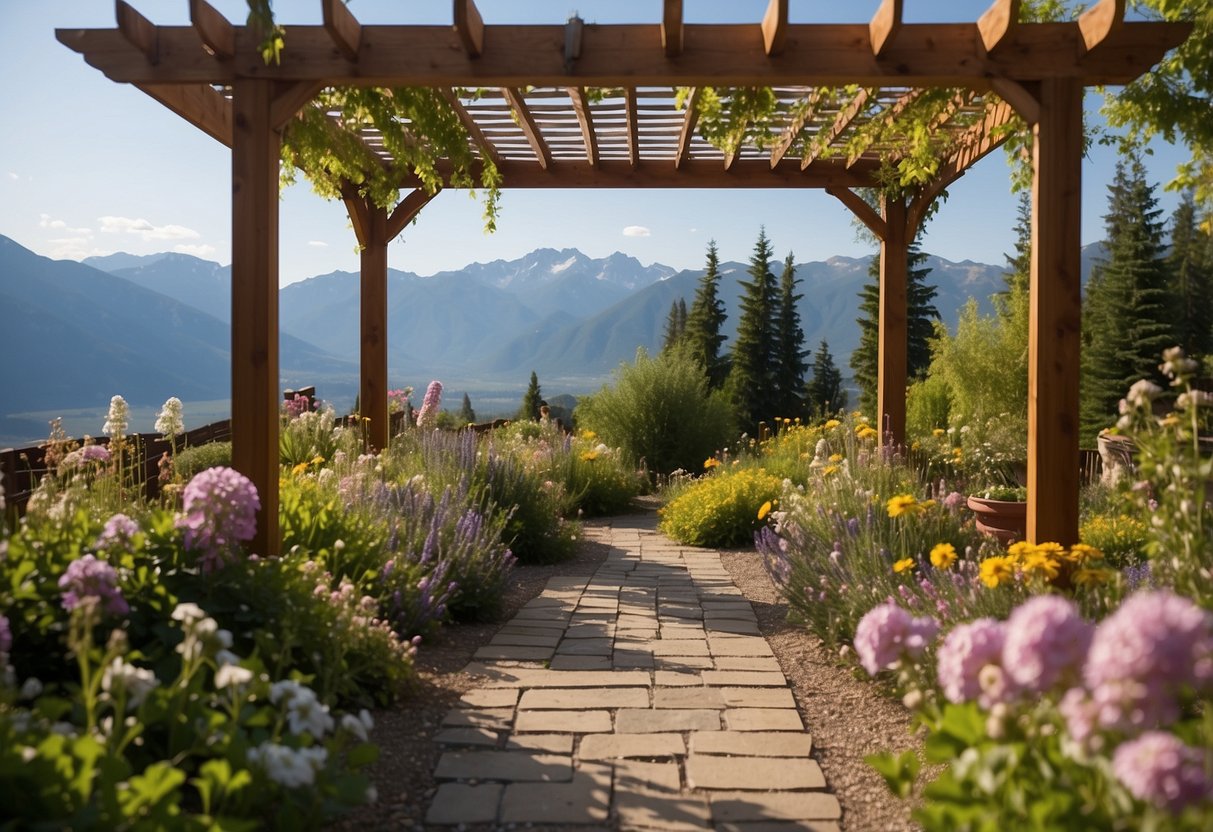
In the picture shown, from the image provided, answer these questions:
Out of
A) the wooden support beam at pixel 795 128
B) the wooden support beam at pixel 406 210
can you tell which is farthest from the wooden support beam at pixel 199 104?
the wooden support beam at pixel 795 128

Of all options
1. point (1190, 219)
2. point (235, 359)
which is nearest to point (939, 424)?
point (235, 359)

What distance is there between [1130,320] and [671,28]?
24.1 meters

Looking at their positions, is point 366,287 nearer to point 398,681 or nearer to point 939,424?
point 398,681

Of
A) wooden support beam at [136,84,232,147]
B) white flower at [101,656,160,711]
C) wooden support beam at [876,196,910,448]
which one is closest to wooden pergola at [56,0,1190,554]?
wooden support beam at [136,84,232,147]

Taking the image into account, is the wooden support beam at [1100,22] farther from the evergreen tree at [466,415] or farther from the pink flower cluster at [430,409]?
the evergreen tree at [466,415]

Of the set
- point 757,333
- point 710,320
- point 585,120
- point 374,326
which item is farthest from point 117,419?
point 757,333

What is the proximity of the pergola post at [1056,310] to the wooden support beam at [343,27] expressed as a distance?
3117mm

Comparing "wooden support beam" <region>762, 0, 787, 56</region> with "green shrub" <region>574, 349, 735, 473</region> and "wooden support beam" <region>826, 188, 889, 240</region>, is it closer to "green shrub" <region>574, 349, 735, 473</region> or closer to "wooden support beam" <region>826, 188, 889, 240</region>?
"wooden support beam" <region>826, 188, 889, 240</region>

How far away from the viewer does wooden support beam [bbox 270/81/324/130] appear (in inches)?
165

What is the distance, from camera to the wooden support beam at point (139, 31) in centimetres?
393

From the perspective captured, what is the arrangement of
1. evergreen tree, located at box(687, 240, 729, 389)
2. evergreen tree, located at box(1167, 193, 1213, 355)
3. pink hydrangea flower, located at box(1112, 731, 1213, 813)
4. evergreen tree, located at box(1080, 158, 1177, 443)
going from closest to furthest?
1. pink hydrangea flower, located at box(1112, 731, 1213, 813)
2. evergreen tree, located at box(1080, 158, 1177, 443)
3. evergreen tree, located at box(1167, 193, 1213, 355)
4. evergreen tree, located at box(687, 240, 729, 389)

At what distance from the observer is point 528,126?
250 inches

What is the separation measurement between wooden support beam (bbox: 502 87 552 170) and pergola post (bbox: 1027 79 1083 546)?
9.88 feet

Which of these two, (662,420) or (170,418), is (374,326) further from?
(662,420)
